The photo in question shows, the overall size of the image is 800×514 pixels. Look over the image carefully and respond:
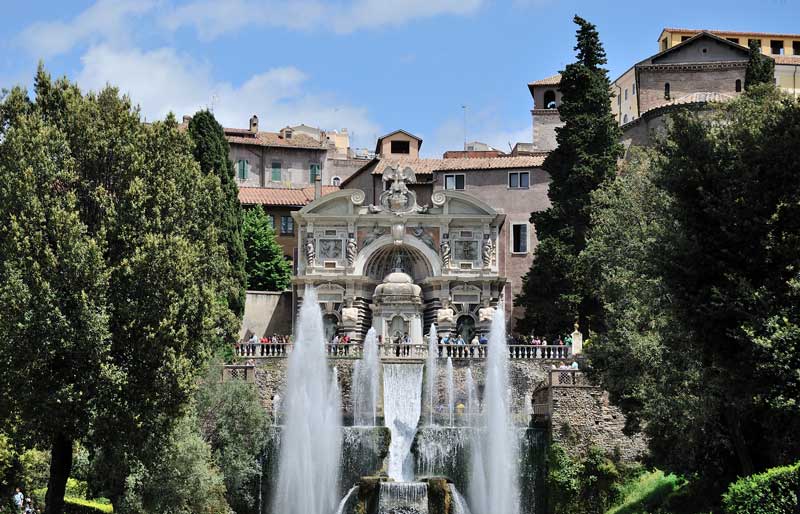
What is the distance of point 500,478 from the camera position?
41.1m

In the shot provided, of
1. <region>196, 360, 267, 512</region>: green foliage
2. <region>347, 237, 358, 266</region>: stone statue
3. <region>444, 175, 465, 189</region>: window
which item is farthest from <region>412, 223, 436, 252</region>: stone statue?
<region>196, 360, 267, 512</region>: green foliage

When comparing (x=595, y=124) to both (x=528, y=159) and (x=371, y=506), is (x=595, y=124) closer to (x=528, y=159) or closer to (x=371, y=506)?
(x=528, y=159)

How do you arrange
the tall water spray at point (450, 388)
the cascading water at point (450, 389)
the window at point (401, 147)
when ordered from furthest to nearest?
the window at point (401, 147) < the tall water spray at point (450, 388) < the cascading water at point (450, 389)

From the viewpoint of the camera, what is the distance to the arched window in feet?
257

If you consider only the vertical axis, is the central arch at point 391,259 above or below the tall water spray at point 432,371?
above

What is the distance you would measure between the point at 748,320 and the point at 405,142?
48.0 m

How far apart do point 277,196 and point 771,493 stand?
1920 inches

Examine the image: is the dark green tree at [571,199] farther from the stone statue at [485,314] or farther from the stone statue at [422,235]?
the stone statue at [422,235]

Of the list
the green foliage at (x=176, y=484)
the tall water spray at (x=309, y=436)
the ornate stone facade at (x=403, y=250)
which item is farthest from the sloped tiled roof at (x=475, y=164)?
the green foliage at (x=176, y=484)

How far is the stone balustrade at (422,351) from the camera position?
47312 millimetres

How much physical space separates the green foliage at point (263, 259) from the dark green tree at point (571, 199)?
16.5 metres

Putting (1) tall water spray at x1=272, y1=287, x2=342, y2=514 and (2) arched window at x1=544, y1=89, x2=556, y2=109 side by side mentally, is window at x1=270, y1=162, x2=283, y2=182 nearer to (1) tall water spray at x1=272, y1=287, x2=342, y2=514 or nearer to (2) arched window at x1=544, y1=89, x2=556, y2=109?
(2) arched window at x1=544, y1=89, x2=556, y2=109

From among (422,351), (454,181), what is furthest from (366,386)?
(454,181)

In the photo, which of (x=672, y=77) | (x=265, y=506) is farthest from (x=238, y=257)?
(x=672, y=77)
